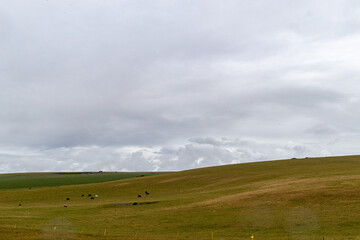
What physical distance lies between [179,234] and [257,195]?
66.0ft

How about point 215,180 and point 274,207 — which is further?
point 215,180

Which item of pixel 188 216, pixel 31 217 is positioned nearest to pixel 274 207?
pixel 188 216

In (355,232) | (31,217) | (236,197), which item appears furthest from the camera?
(236,197)

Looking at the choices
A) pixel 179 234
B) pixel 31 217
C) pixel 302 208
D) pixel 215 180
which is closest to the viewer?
pixel 179 234

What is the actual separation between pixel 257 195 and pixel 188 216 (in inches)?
513

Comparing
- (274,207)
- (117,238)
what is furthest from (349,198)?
(117,238)

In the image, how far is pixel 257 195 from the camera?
50719mm

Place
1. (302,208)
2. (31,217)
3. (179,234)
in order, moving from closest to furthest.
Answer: (179,234)
(302,208)
(31,217)

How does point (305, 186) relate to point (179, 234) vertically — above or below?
above

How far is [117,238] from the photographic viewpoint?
30.9 meters

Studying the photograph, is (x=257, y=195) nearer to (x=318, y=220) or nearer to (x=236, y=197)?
(x=236, y=197)

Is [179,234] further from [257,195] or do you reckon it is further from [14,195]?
[14,195]

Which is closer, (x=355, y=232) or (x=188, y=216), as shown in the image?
(x=355, y=232)

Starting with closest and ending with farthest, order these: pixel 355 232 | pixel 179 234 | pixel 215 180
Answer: pixel 355 232 → pixel 179 234 → pixel 215 180
